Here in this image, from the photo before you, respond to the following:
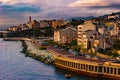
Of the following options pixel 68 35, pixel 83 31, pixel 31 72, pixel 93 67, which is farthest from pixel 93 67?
pixel 68 35

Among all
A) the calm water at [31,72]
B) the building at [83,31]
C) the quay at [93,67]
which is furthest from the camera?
the building at [83,31]

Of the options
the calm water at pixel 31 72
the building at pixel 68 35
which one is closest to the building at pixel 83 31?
the building at pixel 68 35

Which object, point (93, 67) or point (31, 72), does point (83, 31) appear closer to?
point (31, 72)

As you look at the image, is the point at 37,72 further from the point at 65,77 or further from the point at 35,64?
the point at 35,64

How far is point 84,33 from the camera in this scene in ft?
264

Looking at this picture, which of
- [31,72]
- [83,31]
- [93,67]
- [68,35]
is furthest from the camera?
[68,35]

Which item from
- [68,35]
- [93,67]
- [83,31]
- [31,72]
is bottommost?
[31,72]

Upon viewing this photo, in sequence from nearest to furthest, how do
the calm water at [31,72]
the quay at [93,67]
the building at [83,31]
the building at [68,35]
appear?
the quay at [93,67] < the calm water at [31,72] < the building at [83,31] < the building at [68,35]

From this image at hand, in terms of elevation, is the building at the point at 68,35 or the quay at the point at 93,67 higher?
the building at the point at 68,35

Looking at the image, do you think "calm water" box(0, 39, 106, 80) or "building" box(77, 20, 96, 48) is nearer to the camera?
"calm water" box(0, 39, 106, 80)

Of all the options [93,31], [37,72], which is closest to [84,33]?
[93,31]

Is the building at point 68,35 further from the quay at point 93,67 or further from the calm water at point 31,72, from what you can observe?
the quay at point 93,67

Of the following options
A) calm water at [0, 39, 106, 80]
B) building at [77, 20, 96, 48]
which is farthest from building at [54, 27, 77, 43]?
calm water at [0, 39, 106, 80]

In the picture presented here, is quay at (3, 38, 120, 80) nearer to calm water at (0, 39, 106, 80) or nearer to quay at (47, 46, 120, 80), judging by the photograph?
quay at (47, 46, 120, 80)
